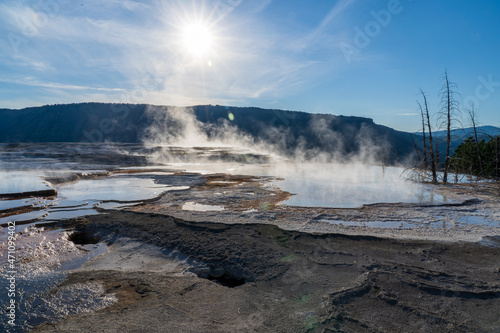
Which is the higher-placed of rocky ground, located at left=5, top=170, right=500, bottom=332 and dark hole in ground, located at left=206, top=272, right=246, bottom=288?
rocky ground, located at left=5, top=170, right=500, bottom=332

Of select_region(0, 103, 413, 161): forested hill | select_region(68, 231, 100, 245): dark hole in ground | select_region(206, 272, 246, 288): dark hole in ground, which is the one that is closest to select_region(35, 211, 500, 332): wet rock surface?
select_region(206, 272, 246, 288): dark hole in ground

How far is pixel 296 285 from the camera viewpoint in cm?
323

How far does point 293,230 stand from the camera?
16.4 feet

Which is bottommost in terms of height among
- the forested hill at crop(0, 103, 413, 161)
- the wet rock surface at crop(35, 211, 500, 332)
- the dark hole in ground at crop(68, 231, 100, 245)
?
the dark hole in ground at crop(68, 231, 100, 245)

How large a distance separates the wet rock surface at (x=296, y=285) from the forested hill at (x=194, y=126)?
161ft

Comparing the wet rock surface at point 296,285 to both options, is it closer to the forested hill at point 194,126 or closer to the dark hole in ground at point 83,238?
the dark hole in ground at point 83,238

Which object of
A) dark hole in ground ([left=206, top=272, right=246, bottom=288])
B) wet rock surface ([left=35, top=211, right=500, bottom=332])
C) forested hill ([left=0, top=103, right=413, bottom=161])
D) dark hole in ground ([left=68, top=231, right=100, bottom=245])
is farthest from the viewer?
forested hill ([left=0, top=103, right=413, bottom=161])

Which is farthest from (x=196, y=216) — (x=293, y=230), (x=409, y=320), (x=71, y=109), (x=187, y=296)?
(x=71, y=109)

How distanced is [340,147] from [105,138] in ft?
147

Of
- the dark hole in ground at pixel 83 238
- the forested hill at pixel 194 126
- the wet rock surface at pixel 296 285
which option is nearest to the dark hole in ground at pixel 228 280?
the wet rock surface at pixel 296 285

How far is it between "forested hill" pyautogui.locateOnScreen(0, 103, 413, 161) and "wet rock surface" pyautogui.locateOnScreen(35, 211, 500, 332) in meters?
49.2

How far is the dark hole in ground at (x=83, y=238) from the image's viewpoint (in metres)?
4.81

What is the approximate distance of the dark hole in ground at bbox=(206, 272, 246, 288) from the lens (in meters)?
3.47

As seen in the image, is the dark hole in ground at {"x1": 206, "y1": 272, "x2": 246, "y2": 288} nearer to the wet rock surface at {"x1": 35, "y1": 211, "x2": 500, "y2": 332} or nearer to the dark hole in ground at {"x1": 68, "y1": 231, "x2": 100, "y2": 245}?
the wet rock surface at {"x1": 35, "y1": 211, "x2": 500, "y2": 332}
